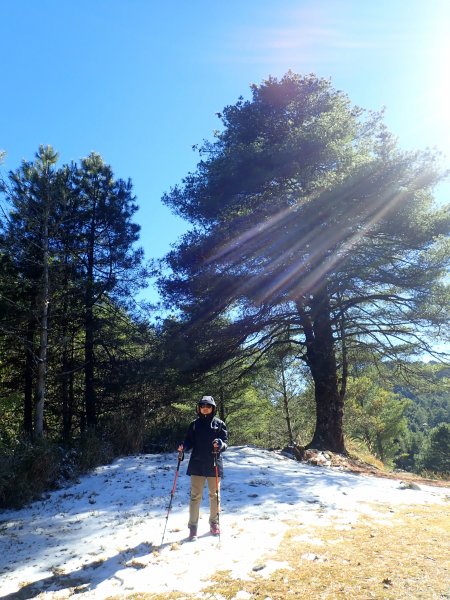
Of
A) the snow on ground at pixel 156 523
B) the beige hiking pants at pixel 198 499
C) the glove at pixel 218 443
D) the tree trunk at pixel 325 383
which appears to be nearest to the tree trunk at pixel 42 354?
the snow on ground at pixel 156 523

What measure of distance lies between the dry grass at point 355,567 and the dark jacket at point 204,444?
4.14ft

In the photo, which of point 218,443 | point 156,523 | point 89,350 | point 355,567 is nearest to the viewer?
point 355,567

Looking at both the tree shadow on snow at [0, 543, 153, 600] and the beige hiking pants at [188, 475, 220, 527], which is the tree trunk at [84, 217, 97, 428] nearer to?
the beige hiking pants at [188, 475, 220, 527]

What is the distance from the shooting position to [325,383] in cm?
1309

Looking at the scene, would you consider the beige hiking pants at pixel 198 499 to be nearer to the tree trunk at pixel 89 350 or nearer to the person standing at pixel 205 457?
the person standing at pixel 205 457

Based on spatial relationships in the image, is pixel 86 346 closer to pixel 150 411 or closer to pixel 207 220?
pixel 150 411

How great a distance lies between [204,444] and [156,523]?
1.37m

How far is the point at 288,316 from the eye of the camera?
43.4 feet

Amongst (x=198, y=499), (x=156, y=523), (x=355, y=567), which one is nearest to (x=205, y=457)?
(x=198, y=499)

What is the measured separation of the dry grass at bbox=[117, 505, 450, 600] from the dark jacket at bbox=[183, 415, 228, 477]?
1263mm

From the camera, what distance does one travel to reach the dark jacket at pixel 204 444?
218 inches

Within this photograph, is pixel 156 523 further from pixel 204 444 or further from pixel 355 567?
pixel 355 567

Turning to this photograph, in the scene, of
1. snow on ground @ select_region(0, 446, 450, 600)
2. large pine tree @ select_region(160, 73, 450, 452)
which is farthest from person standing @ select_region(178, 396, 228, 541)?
large pine tree @ select_region(160, 73, 450, 452)

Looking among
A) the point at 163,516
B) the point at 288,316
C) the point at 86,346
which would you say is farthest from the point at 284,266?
the point at 86,346
